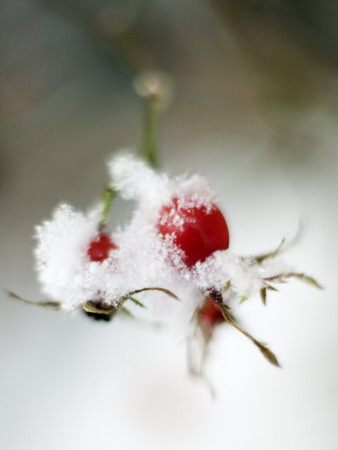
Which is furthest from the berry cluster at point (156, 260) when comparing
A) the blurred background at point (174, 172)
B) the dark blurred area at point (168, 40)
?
the dark blurred area at point (168, 40)

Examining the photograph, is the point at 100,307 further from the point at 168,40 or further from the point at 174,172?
the point at 168,40

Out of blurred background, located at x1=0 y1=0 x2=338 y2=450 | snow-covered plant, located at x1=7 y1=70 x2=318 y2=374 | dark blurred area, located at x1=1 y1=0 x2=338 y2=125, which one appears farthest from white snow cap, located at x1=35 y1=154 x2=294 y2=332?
dark blurred area, located at x1=1 y1=0 x2=338 y2=125

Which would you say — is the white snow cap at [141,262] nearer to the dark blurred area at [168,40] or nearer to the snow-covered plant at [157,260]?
the snow-covered plant at [157,260]

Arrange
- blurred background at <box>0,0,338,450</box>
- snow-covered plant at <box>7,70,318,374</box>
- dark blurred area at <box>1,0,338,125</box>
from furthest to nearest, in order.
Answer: dark blurred area at <box>1,0,338,125</box> < blurred background at <box>0,0,338,450</box> < snow-covered plant at <box>7,70,318,374</box>

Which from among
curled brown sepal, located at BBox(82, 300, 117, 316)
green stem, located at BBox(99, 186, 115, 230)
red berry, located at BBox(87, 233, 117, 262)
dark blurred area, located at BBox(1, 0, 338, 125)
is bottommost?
curled brown sepal, located at BBox(82, 300, 117, 316)

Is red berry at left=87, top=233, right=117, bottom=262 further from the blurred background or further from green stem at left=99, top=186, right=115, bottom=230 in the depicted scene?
the blurred background
